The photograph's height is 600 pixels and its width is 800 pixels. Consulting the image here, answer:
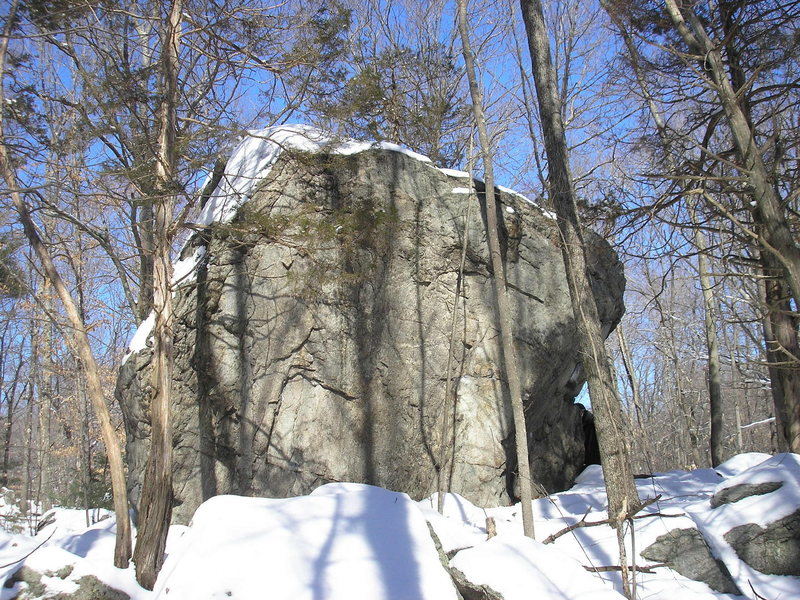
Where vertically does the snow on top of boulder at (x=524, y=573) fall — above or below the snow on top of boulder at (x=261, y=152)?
below

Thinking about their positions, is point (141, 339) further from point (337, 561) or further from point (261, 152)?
point (337, 561)

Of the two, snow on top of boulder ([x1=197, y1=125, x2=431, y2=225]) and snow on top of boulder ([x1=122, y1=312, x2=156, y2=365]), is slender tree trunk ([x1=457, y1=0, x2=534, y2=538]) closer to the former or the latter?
snow on top of boulder ([x1=197, y1=125, x2=431, y2=225])

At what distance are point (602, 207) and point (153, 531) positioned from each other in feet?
22.2

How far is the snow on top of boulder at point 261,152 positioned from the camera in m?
8.79

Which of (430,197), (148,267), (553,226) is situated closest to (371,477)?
(430,197)

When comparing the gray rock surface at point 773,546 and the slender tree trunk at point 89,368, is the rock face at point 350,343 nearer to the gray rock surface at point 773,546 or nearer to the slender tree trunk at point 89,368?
→ the slender tree trunk at point 89,368

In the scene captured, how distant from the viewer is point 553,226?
1022 centimetres

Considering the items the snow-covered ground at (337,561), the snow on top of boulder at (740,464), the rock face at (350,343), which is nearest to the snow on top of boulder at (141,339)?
the rock face at (350,343)

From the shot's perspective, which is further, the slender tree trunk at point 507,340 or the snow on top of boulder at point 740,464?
the snow on top of boulder at point 740,464

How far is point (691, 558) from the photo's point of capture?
233 inches

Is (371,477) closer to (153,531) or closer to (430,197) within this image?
(153,531)

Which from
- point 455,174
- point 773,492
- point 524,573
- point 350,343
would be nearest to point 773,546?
point 773,492

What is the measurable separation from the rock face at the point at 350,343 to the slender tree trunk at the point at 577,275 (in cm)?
122

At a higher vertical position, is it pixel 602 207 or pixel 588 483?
pixel 602 207
